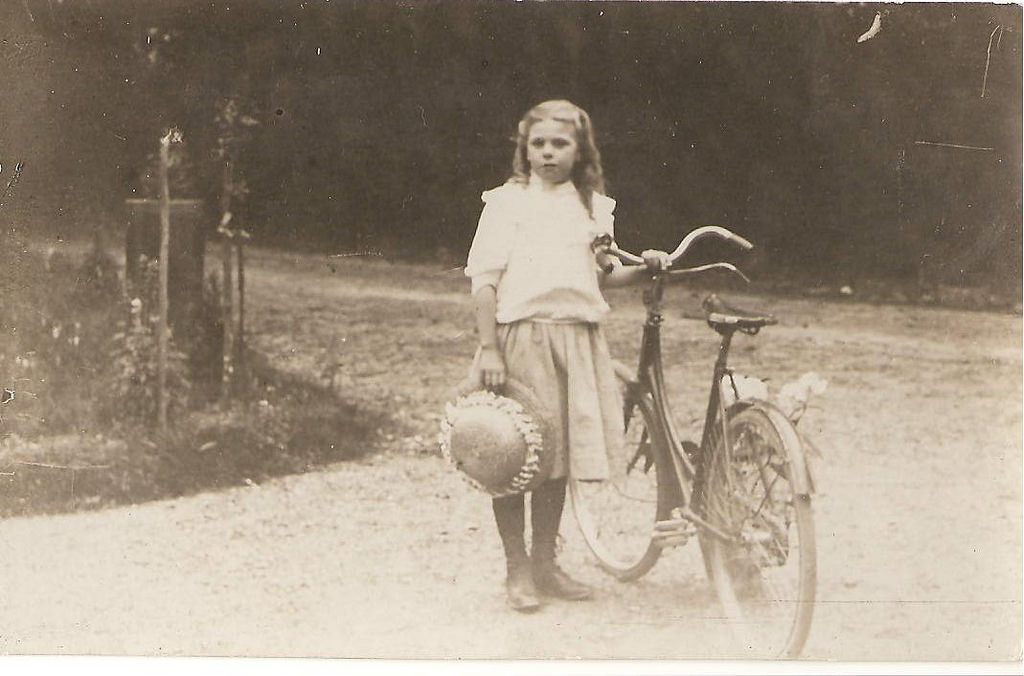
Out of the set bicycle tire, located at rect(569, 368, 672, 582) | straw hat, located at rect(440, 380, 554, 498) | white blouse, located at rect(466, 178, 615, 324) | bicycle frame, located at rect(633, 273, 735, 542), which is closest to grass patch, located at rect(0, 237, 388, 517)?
straw hat, located at rect(440, 380, 554, 498)

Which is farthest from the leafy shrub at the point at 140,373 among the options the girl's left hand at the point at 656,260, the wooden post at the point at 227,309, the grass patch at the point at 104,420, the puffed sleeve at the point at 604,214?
the girl's left hand at the point at 656,260

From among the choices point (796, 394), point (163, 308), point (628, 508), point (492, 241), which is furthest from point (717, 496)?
point (163, 308)

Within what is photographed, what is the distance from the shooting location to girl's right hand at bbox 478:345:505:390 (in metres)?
3.38

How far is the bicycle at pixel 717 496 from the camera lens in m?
3.19

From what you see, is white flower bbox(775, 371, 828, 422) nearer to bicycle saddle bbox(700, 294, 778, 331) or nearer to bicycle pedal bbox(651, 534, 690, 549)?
bicycle saddle bbox(700, 294, 778, 331)

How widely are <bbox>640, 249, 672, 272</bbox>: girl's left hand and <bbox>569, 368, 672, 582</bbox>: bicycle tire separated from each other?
1.20 ft

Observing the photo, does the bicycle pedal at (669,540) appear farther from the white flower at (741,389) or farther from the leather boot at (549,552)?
the white flower at (741,389)

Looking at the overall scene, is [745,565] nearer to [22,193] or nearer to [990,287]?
[990,287]

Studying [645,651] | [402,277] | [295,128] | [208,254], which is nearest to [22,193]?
[208,254]

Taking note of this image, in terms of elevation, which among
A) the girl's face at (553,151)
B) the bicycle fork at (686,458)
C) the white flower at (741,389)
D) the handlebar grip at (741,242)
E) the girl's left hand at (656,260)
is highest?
the girl's face at (553,151)

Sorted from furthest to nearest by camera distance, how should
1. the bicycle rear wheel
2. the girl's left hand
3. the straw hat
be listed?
1. the girl's left hand
2. the straw hat
3. the bicycle rear wheel

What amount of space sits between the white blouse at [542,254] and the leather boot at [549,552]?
0.58 metres

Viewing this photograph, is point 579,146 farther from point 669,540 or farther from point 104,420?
point 104,420

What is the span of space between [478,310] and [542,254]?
0.88 ft
